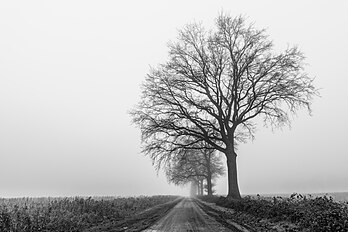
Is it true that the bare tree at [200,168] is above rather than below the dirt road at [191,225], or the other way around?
above

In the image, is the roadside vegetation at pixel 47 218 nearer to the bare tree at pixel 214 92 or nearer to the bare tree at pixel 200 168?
the bare tree at pixel 214 92

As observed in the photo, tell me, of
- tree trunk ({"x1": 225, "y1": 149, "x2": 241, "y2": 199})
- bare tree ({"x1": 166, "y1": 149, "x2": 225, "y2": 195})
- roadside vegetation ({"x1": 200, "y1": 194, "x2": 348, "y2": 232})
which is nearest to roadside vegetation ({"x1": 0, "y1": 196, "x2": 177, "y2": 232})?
roadside vegetation ({"x1": 200, "y1": 194, "x2": 348, "y2": 232})

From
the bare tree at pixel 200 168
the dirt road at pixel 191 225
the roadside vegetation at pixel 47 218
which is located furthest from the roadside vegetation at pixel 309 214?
the bare tree at pixel 200 168

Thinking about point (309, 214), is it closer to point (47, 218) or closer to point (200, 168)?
point (47, 218)

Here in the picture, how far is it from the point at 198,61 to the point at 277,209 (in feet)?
50.5

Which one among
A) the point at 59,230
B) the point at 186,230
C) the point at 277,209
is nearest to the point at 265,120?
the point at 277,209

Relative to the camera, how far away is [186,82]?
25406mm

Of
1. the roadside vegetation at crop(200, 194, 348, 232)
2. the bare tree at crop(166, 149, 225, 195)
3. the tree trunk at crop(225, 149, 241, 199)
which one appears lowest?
the roadside vegetation at crop(200, 194, 348, 232)

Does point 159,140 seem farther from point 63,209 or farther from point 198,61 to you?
point 63,209

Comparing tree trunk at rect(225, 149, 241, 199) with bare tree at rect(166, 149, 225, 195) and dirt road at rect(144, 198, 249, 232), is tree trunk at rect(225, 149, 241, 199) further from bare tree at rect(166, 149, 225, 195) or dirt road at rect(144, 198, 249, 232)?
bare tree at rect(166, 149, 225, 195)

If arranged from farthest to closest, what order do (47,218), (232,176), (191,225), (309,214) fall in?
(232,176)
(191,225)
(47,218)
(309,214)

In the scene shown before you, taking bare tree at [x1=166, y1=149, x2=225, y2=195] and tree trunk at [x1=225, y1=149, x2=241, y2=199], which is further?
bare tree at [x1=166, y1=149, x2=225, y2=195]

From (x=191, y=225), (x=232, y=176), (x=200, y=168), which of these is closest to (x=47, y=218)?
(x=191, y=225)

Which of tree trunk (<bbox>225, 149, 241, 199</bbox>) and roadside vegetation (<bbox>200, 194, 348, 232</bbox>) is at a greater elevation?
tree trunk (<bbox>225, 149, 241, 199</bbox>)
